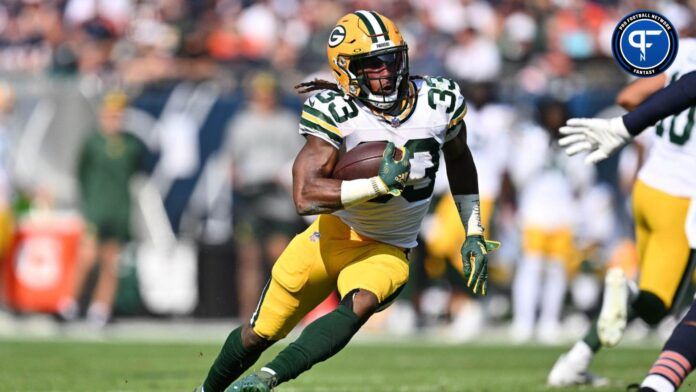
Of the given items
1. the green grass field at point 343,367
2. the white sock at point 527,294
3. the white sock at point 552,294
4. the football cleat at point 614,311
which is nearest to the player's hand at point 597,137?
the football cleat at point 614,311

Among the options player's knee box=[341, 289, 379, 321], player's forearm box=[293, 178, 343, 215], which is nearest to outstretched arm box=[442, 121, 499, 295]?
player's knee box=[341, 289, 379, 321]

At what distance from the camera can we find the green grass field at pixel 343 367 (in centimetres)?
726

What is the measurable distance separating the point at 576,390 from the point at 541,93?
629 centimetres

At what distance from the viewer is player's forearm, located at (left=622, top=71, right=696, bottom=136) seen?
509 cm

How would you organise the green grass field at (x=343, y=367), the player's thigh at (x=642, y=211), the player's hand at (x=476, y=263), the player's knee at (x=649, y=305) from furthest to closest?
the green grass field at (x=343, y=367) < the player's thigh at (x=642, y=211) < the player's knee at (x=649, y=305) < the player's hand at (x=476, y=263)

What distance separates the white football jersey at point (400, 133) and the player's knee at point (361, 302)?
1.36ft

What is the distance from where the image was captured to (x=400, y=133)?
17.6ft

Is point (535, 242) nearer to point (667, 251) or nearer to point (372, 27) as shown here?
point (667, 251)

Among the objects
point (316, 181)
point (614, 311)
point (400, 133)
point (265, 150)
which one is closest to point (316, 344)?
point (316, 181)

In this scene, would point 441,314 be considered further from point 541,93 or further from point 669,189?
point 669,189

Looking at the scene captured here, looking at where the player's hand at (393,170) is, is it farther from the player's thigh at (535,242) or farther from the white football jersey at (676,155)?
the player's thigh at (535,242)

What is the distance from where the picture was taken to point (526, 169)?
40.8ft

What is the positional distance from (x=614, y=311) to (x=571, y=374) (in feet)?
3.19

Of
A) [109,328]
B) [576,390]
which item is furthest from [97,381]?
[109,328]
